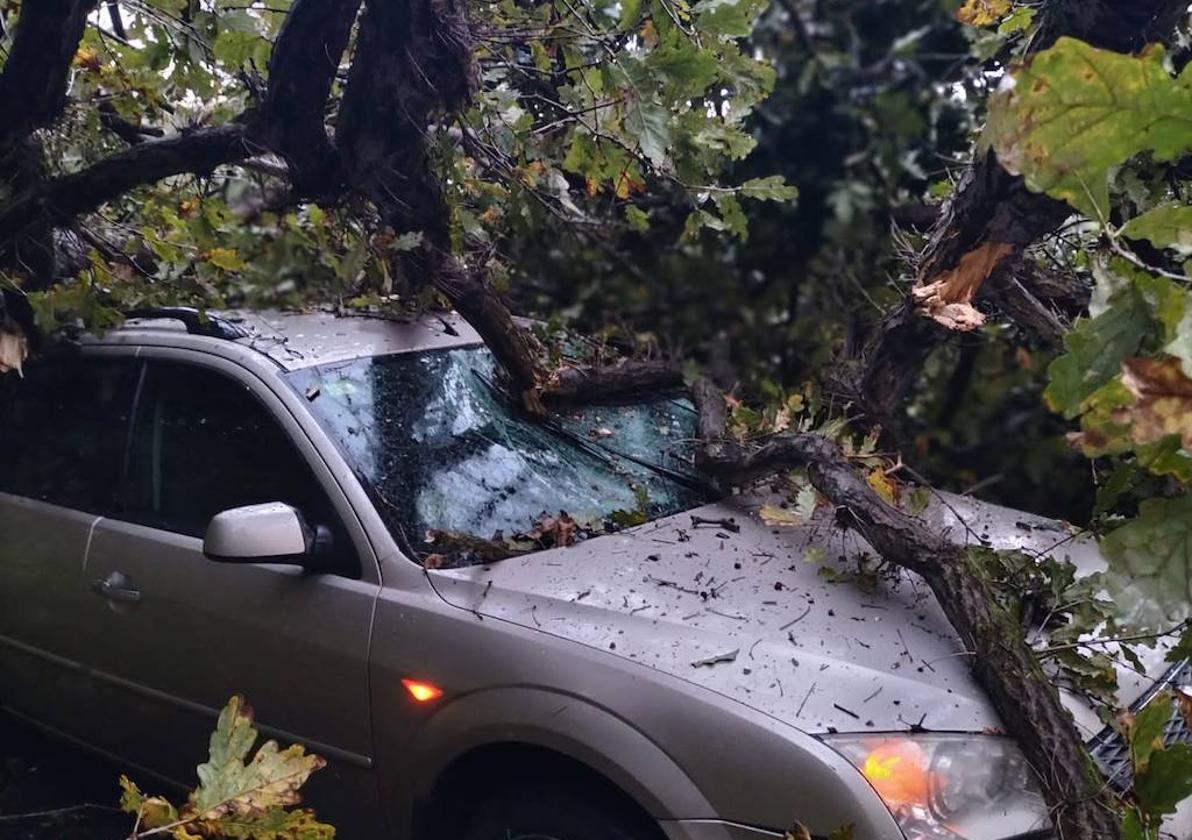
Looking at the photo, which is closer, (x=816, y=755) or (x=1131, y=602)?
(x=1131, y=602)

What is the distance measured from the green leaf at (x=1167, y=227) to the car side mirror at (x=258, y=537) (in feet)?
A: 6.41

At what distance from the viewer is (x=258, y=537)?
284 cm

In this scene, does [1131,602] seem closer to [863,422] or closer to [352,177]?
[863,422]

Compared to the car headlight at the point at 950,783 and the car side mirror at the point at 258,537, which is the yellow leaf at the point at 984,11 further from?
the car side mirror at the point at 258,537

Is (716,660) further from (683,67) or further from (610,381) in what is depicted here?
(610,381)

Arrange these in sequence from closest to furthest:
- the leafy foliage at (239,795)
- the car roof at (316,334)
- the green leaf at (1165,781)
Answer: the green leaf at (1165,781), the leafy foliage at (239,795), the car roof at (316,334)

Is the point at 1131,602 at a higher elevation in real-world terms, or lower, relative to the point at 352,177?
lower

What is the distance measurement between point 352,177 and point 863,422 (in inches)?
70.6

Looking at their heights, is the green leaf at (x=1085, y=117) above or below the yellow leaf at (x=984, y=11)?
below

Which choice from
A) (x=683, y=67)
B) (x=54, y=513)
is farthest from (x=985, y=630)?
(x=54, y=513)

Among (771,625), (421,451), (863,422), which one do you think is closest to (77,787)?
(421,451)

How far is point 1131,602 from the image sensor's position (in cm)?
190

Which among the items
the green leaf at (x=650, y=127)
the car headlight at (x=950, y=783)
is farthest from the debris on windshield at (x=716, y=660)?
the green leaf at (x=650, y=127)

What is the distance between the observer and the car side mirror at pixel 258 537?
2.83 meters
